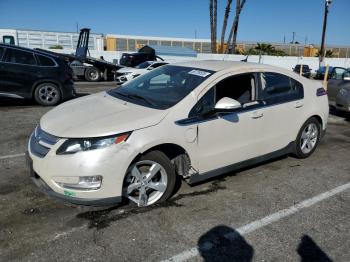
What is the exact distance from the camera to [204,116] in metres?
4.00

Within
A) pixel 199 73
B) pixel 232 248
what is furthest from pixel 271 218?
pixel 199 73

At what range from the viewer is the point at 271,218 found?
146 inches

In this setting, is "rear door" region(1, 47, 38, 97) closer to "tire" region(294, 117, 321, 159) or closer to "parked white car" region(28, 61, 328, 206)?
"parked white car" region(28, 61, 328, 206)

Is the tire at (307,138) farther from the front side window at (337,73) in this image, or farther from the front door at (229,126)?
the front side window at (337,73)

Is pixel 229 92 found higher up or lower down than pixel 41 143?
higher up

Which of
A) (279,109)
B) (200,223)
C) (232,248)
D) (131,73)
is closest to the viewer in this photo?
(232,248)

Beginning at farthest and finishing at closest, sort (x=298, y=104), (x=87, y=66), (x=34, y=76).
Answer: (x=87, y=66) → (x=34, y=76) → (x=298, y=104)

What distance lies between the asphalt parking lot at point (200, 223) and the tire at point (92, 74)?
14533 millimetres

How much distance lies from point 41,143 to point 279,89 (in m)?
3.21

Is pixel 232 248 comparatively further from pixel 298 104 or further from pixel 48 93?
pixel 48 93

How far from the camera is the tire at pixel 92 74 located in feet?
62.1

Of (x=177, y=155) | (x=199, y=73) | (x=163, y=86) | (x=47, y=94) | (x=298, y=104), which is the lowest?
(x=47, y=94)

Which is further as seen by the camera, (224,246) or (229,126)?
(229,126)

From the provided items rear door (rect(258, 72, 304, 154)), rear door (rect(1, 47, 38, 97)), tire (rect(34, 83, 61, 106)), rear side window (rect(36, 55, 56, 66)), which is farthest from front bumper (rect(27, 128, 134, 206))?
rear side window (rect(36, 55, 56, 66))
